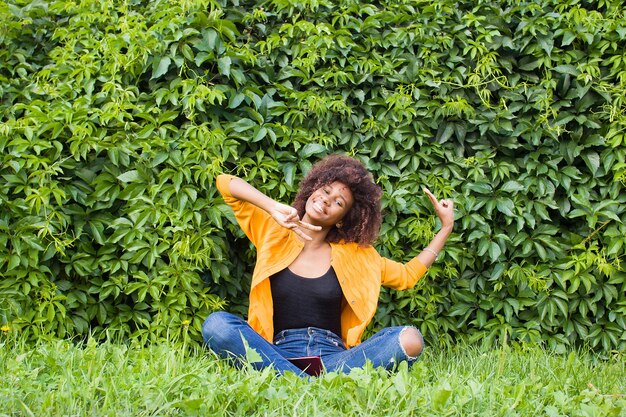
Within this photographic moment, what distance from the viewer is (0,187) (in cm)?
346

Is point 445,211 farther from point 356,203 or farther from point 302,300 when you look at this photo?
point 302,300

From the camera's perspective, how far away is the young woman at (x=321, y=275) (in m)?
3.00

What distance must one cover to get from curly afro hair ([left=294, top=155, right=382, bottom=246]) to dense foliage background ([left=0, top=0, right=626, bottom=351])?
269mm

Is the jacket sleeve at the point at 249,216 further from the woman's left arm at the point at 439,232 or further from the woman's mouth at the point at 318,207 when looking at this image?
the woman's left arm at the point at 439,232

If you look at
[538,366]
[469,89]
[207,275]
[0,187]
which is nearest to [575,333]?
[538,366]

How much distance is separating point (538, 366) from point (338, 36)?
189cm

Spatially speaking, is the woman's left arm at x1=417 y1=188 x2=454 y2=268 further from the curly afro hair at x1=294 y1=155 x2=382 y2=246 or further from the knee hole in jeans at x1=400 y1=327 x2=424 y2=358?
the knee hole in jeans at x1=400 y1=327 x2=424 y2=358

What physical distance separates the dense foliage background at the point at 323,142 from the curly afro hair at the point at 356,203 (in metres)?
0.27

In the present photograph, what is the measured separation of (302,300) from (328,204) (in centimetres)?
44

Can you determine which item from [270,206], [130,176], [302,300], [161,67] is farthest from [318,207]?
[161,67]

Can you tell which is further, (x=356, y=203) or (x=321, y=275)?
(x=356, y=203)

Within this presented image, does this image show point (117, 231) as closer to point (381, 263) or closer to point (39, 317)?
point (39, 317)

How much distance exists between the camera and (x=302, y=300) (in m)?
3.25

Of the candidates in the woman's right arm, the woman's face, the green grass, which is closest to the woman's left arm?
the woman's face
